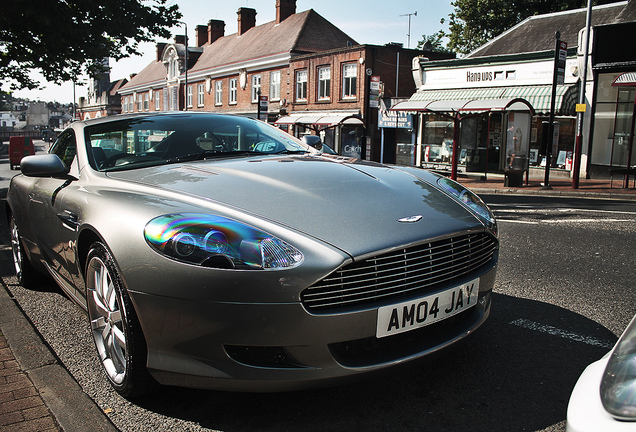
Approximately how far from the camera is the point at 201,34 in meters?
52.6

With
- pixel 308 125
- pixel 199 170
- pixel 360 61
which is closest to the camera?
pixel 199 170

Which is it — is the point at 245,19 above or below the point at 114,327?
above

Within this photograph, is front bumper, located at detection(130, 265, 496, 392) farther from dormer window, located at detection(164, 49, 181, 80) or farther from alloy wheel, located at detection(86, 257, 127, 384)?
dormer window, located at detection(164, 49, 181, 80)

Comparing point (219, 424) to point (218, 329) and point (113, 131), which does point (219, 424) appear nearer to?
point (218, 329)

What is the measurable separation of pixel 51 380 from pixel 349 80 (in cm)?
2912

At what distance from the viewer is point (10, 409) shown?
2557 mm

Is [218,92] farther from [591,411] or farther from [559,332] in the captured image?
[591,411]

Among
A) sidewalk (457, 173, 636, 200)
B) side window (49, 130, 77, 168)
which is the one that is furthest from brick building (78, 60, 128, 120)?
side window (49, 130, 77, 168)

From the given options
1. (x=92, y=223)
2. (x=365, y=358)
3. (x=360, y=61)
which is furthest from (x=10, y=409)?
(x=360, y=61)

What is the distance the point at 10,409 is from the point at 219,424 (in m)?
1.04

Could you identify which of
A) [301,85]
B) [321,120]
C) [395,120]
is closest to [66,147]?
[395,120]

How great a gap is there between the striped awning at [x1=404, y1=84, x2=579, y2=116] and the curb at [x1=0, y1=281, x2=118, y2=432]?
1741cm

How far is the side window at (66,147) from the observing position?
3777 millimetres

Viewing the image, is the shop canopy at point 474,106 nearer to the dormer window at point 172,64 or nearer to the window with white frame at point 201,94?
the window with white frame at point 201,94
